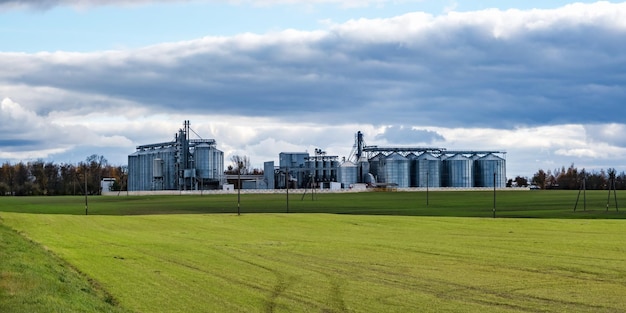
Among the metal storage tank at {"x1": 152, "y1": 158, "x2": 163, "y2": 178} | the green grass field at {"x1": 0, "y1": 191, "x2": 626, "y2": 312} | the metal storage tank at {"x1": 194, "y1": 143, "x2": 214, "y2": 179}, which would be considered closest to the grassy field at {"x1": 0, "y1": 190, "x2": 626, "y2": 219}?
the green grass field at {"x1": 0, "y1": 191, "x2": 626, "y2": 312}

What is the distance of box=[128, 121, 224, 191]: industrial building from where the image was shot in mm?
184875

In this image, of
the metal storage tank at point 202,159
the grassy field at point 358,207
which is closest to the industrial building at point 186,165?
the metal storage tank at point 202,159

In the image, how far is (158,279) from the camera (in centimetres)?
2839

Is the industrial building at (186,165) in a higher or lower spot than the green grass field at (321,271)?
higher

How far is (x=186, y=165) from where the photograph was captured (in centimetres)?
18588

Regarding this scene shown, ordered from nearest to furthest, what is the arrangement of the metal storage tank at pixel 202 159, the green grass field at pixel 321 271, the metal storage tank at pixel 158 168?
the green grass field at pixel 321 271 < the metal storage tank at pixel 202 159 < the metal storage tank at pixel 158 168

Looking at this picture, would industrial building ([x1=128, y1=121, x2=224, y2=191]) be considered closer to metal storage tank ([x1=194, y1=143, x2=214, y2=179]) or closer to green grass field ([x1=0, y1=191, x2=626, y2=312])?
metal storage tank ([x1=194, y1=143, x2=214, y2=179])

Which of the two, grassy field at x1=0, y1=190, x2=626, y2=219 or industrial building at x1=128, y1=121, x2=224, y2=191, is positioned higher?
industrial building at x1=128, y1=121, x2=224, y2=191

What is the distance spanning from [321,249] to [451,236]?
13721 millimetres

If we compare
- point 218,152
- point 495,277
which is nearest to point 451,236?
point 495,277

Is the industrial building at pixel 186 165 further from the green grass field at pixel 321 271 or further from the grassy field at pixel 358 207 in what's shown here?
the green grass field at pixel 321 271

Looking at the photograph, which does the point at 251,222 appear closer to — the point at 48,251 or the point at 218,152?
the point at 48,251

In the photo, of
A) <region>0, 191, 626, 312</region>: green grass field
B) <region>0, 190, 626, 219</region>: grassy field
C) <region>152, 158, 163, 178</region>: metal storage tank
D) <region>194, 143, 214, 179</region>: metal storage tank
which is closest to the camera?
<region>0, 191, 626, 312</region>: green grass field

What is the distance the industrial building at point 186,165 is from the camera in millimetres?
184875
